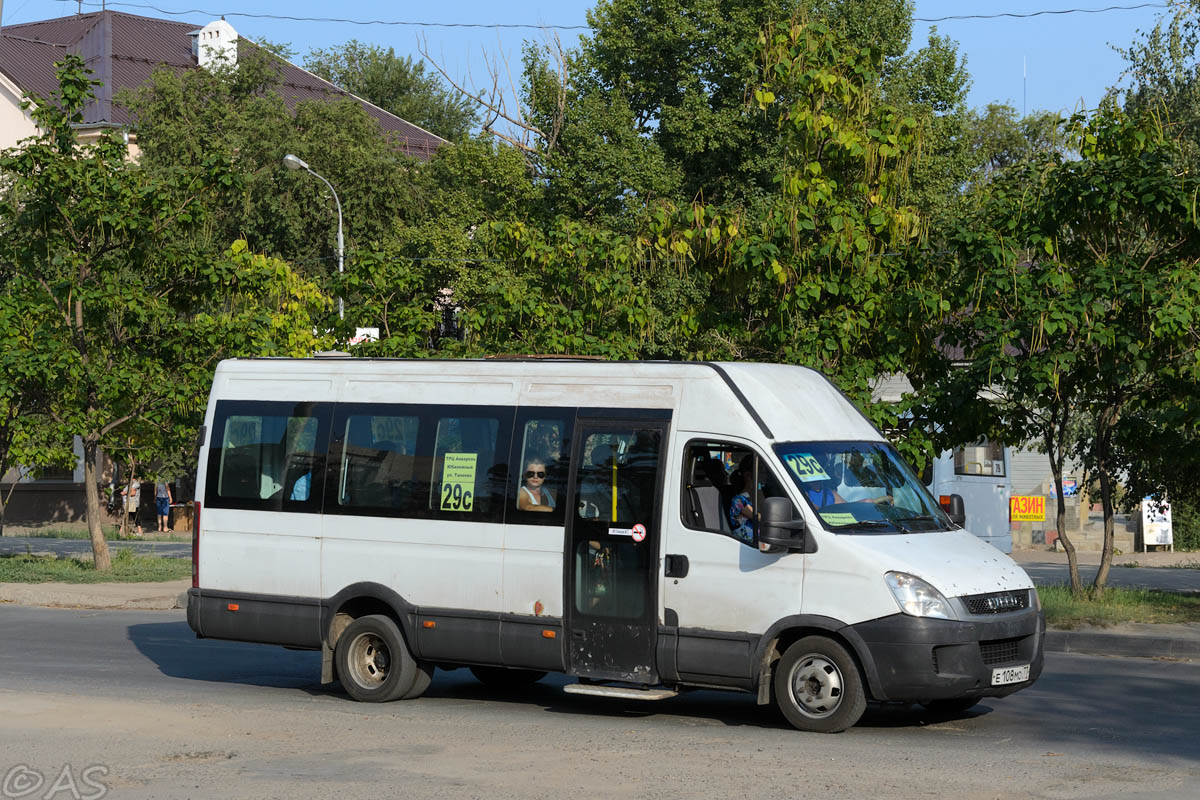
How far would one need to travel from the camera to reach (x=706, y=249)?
717 inches

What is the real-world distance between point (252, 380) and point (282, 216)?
32820mm

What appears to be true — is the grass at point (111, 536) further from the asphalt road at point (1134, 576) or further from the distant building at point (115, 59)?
the asphalt road at point (1134, 576)

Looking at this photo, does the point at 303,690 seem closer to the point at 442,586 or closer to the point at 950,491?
the point at 442,586

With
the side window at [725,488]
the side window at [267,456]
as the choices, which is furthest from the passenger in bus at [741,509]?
the side window at [267,456]

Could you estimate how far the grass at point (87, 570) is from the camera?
72.4ft

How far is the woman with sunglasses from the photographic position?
10.9 meters

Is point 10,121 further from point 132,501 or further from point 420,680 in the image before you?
point 420,680

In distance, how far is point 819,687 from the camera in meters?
9.83

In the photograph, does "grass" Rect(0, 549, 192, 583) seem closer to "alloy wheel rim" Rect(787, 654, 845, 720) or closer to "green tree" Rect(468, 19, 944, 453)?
"green tree" Rect(468, 19, 944, 453)

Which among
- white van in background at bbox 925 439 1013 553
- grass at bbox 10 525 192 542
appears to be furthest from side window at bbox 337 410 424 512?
grass at bbox 10 525 192 542

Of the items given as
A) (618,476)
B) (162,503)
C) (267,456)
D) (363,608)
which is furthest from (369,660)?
(162,503)

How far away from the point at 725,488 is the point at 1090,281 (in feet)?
22.7

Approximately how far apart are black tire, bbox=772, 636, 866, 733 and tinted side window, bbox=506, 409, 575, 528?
195cm

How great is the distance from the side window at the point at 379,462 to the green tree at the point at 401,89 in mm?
63219
